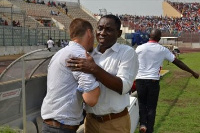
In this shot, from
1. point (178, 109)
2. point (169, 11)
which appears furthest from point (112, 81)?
point (169, 11)

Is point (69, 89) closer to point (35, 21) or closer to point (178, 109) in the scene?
point (178, 109)

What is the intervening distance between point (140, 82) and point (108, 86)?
10.7 ft

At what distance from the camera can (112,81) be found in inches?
103

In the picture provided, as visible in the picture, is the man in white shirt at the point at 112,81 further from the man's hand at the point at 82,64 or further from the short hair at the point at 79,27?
the short hair at the point at 79,27

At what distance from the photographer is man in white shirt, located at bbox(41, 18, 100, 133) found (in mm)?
2533

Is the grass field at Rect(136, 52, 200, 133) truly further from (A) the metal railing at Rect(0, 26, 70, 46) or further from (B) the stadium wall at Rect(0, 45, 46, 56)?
(A) the metal railing at Rect(0, 26, 70, 46)

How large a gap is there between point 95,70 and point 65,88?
0.28 m

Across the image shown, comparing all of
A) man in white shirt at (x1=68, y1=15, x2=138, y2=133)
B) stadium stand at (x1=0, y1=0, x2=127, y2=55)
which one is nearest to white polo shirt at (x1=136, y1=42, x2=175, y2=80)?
man in white shirt at (x1=68, y1=15, x2=138, y2=133)

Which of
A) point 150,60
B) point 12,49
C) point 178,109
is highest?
point 150,60

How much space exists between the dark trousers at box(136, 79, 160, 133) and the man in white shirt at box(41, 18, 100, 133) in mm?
3163

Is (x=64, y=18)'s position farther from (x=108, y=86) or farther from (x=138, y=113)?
(x=108, y=86)

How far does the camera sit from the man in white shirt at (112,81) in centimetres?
273

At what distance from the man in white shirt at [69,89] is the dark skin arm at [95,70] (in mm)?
33

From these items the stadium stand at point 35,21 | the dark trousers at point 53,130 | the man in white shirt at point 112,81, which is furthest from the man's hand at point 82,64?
the stadium stand at point 35,21
